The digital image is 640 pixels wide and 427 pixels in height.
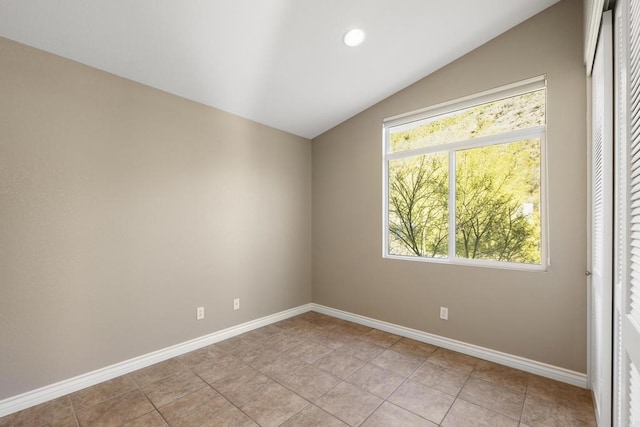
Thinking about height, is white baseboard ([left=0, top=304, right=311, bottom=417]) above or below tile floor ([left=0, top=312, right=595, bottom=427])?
above

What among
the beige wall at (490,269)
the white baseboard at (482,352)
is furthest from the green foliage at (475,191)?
the white baseboard at (482,352)

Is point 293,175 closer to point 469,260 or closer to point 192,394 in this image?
point 469,260

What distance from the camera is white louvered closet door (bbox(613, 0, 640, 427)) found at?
40.5 inches

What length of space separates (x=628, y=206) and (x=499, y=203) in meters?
1.56

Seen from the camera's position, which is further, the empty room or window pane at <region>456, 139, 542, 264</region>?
window pane at <region>456, 139, 542, 264</region>

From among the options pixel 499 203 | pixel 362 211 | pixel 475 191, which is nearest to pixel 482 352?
pixel 499 203

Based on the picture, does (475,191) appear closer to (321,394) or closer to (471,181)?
(471,181)

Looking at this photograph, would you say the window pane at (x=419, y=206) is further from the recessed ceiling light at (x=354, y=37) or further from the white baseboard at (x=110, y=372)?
the white baseboard at (x=110, y=372)

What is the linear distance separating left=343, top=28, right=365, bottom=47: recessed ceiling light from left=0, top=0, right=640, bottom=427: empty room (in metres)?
0.02

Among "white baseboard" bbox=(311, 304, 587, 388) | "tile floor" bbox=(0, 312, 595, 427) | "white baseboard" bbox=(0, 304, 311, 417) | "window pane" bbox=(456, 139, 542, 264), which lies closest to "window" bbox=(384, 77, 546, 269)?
"window pane" bbox=(456, 139, 542, 264)

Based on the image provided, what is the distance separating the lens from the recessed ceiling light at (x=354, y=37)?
2.33 metres

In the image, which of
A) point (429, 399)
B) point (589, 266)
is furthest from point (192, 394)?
point (589, 266)

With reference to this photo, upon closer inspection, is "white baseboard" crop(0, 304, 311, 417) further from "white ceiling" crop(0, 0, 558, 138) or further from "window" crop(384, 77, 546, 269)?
"white ceiling" crop(0, 0, 558, 138)

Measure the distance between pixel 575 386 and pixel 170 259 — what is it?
3480mm
